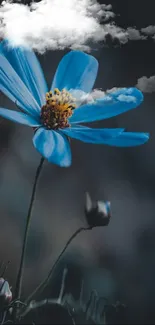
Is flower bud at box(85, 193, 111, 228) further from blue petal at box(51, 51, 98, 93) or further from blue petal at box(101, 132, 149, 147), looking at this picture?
blue petal at box(51, 51, 98, 93)

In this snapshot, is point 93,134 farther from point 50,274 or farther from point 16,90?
point 50,274

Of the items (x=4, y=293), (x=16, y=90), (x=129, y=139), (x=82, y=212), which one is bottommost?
(x=4, y=293)

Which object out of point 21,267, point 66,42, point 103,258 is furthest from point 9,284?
point 66,42

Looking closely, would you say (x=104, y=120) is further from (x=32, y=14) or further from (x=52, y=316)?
(x=52, y=316)

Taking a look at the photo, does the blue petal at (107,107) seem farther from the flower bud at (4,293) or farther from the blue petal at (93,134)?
the flower bud at (4,293)

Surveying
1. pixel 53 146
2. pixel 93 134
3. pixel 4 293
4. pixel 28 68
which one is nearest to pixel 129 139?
pixel 93 134

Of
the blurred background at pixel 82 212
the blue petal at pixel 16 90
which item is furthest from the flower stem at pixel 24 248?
the blue petal at pixel 16 90
